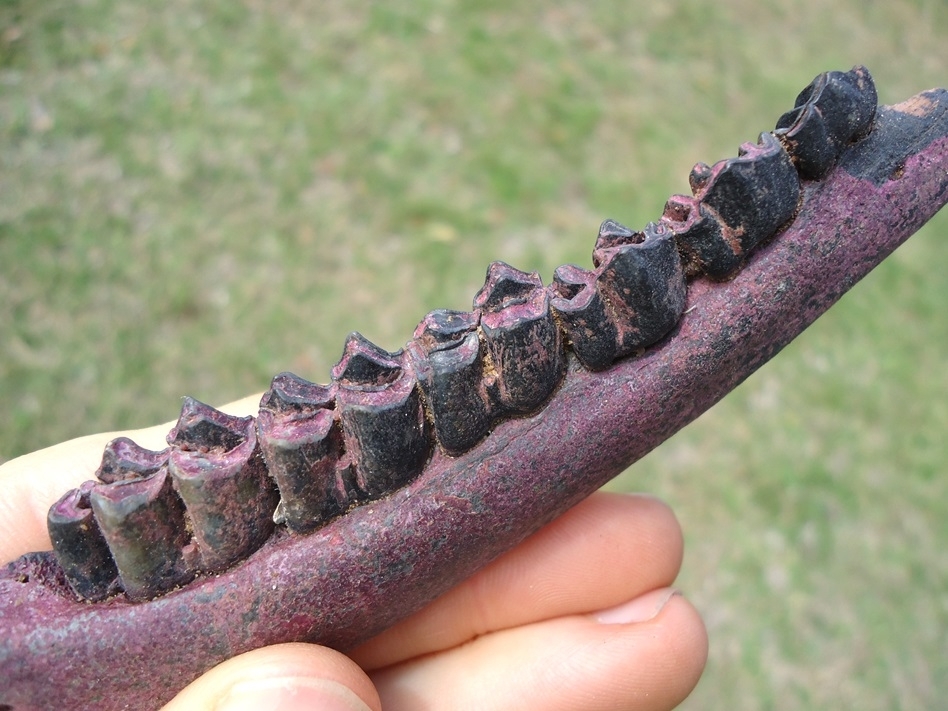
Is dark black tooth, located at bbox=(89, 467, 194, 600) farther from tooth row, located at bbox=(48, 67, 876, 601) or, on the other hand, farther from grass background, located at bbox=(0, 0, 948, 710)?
grass background, located at bbox=(0, 0, 948, 710)

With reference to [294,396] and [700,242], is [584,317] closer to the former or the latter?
[700,242]

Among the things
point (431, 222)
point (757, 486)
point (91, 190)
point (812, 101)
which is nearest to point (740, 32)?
point (431, 222)

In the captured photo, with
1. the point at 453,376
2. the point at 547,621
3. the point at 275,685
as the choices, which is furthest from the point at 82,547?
the point at 547,621

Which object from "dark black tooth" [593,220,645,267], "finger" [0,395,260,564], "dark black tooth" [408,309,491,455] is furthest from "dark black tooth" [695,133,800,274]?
"finger" [0,395,260,564]

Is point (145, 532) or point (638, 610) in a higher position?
point (145, 532)

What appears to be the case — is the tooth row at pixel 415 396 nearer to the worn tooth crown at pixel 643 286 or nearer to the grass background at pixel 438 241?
the worn tooth crown at pixel 643 286

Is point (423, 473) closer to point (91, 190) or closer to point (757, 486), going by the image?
point (757, 486)
